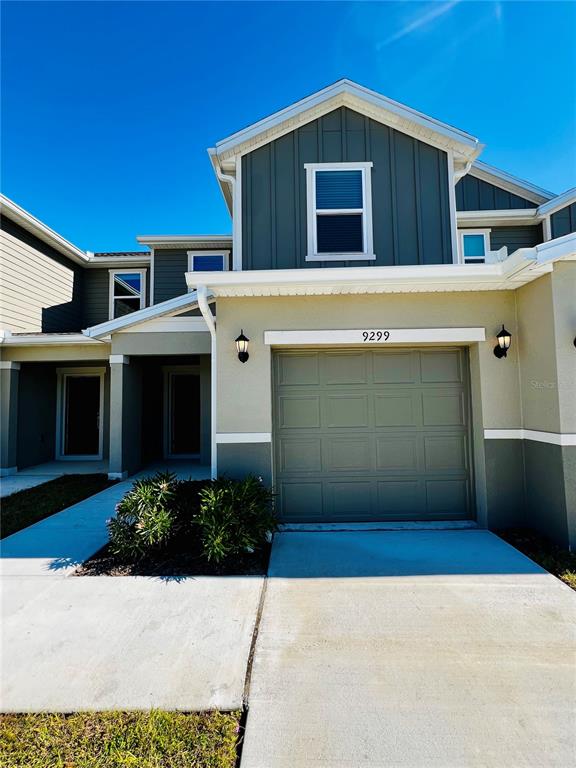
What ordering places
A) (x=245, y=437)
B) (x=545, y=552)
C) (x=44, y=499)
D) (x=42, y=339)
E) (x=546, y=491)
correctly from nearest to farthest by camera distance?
(x=545, y=552)
(x=546, y=491)
(x=245, y=437)
(x=44, y=499)
(x=42, y=339)

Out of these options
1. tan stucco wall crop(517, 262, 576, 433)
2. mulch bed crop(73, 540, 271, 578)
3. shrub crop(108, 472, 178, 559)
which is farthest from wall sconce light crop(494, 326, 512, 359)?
shrub crop(108, 472, 178, 559)

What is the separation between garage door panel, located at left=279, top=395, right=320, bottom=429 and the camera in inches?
217

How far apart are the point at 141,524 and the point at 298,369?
9.08ft

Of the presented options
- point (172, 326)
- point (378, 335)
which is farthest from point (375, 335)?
point (172, 326)

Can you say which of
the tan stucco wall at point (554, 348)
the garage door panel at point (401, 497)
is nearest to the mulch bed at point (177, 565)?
the garage door panel at point (401, 497)

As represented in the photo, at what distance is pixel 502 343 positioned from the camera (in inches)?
197

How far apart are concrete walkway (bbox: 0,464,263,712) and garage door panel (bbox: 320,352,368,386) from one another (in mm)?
2805

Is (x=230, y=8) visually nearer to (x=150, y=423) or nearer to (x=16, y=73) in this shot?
(x=16, y=73)

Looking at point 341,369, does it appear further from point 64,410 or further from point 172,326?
point 64,410

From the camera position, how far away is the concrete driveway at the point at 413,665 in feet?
6.81

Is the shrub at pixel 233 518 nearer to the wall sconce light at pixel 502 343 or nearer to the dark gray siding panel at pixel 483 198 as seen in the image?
the wall sconce light at pixel 502 343

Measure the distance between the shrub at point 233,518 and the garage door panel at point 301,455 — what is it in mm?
840

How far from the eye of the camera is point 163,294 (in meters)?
11.6

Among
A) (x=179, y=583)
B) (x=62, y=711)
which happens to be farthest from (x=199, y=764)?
(x=179, y=583)
